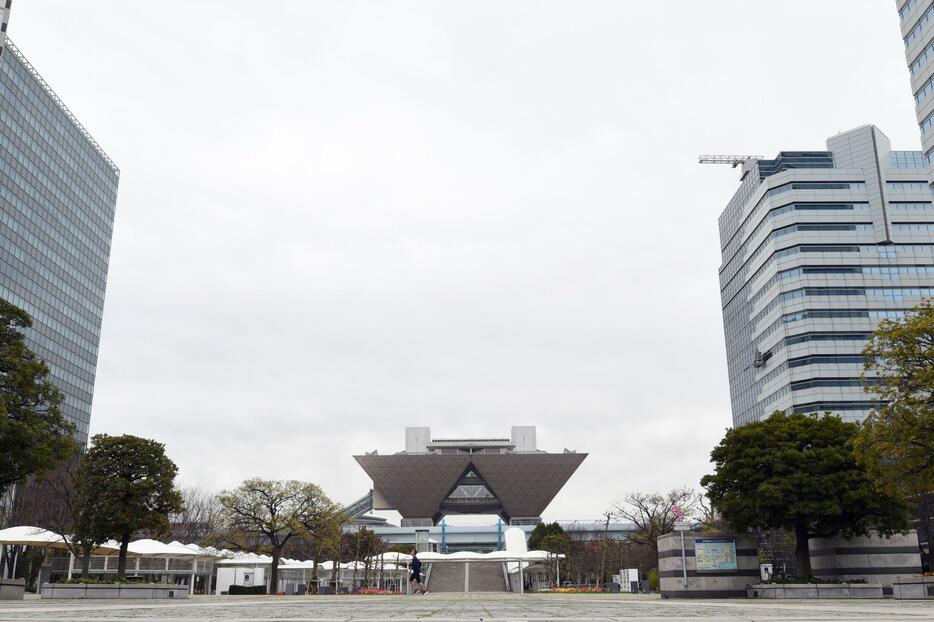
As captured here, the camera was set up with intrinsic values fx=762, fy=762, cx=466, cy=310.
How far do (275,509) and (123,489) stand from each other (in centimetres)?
1364

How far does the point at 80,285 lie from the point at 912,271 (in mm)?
117708

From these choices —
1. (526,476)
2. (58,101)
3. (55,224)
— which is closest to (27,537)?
(55,224)

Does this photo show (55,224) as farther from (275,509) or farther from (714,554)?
(714,554)

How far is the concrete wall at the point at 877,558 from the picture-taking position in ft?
109

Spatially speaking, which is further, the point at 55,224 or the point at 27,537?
the point at 55,224

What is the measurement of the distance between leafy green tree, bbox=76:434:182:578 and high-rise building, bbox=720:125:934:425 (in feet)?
253

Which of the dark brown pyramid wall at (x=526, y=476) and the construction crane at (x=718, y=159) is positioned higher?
the construction crane at (x=718, y=159)

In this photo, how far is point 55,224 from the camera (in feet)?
364

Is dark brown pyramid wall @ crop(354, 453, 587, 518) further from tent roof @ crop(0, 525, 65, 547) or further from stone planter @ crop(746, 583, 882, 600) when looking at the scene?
stone planter @ crop(746, 583, 882, 600)

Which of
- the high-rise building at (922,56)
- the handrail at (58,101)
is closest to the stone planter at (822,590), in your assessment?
the high-rise building at (922,56)

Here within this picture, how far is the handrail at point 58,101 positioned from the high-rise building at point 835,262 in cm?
9990

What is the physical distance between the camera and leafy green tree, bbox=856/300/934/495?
26188 mm

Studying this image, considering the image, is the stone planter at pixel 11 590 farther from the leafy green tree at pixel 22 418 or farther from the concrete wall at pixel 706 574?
the concrete wall at pixel 706 574

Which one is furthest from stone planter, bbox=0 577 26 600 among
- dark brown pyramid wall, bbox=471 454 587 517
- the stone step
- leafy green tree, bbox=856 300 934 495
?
dark brown pyramid wall, bbox=471 454 587 517
